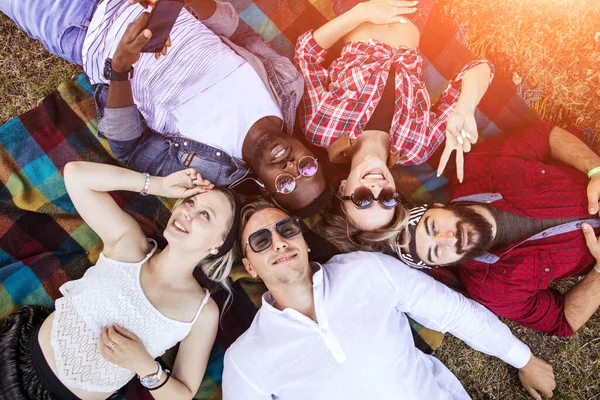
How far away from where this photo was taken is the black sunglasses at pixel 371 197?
11.3ft

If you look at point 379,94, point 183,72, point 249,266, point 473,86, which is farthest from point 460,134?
point 183,72

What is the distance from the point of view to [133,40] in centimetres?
310

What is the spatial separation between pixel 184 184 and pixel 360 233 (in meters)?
1.58

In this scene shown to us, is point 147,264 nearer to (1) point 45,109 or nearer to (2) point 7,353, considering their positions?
(2) point 7,353

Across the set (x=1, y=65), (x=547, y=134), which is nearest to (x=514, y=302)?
(x=547, y=134)

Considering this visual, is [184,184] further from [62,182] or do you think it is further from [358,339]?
[358,339]

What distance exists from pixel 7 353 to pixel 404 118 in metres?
3.82

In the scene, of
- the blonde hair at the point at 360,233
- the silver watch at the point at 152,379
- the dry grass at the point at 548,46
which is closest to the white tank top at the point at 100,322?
the silver watch at the point at 152,379

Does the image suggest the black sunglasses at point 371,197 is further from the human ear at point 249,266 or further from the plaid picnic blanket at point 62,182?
the human ear at point 249,266

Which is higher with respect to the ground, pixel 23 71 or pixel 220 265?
pixel 23 71

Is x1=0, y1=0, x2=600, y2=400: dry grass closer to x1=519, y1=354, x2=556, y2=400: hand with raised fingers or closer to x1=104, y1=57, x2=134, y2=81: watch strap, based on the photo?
x1=519, y1=354, x2=556, y2=400: hand with raised fingers

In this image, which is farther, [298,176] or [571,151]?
[571,151]

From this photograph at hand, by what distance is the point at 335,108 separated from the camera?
386 cm

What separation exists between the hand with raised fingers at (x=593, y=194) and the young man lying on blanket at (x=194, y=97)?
89.3 inches
